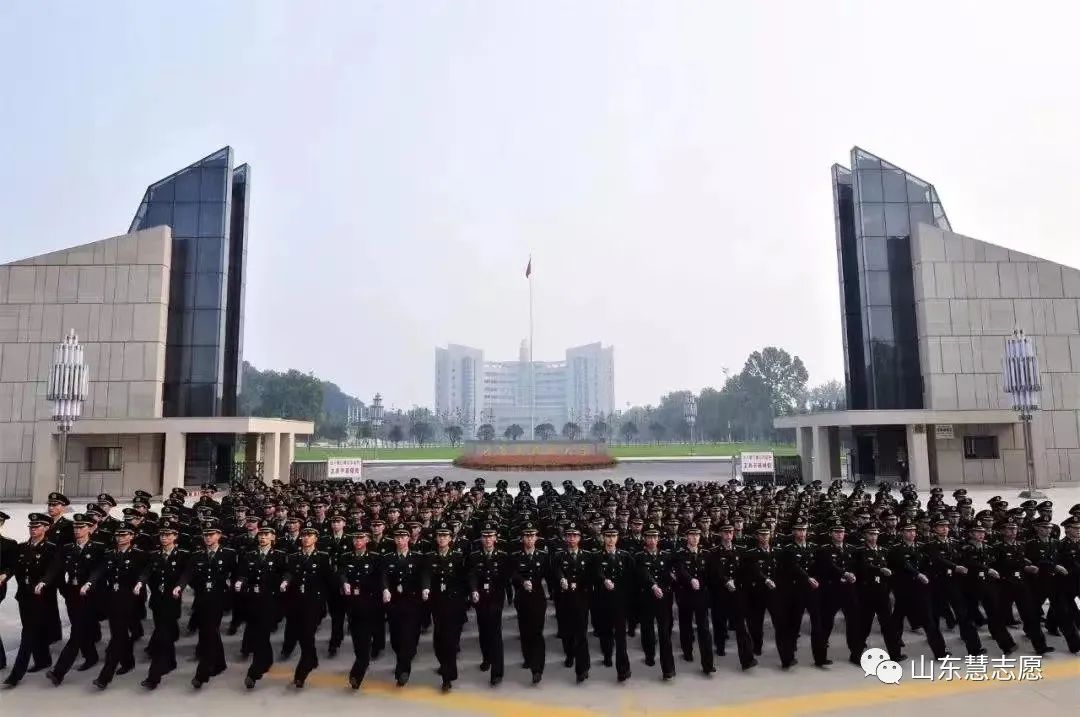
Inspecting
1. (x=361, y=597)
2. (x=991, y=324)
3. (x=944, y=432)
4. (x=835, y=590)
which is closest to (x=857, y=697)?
(x=835, y=590)

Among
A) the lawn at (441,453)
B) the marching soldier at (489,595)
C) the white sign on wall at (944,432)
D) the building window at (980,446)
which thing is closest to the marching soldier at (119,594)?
the marching soldier at (489,595)

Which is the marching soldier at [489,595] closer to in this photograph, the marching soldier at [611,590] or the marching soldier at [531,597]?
the marching soldier at [531,597]

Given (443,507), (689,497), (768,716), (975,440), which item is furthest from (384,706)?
(975,440)

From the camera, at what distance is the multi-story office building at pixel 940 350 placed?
1085 inches

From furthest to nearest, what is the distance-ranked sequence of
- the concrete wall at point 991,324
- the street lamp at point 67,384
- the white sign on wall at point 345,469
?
1. the concrete wall at point 991,324
2. the white sign on wall at point 345,469
3. the street lamp at point 67,384

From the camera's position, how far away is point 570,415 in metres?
130

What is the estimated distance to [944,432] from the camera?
2794cm

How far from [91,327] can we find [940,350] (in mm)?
37998

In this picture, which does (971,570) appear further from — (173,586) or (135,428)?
(135,428)

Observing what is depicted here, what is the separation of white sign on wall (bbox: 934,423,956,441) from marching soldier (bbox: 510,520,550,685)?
1066 inches

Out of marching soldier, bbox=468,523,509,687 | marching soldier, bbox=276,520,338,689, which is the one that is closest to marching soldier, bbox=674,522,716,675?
marching soldier, bbox=468,523,509,687

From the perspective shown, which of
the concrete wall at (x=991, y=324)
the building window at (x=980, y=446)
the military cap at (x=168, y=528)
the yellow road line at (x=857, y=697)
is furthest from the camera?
the concrete wall at (x=991, y=324)

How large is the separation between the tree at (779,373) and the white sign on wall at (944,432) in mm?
70649

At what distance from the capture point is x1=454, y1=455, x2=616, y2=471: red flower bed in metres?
37.0
